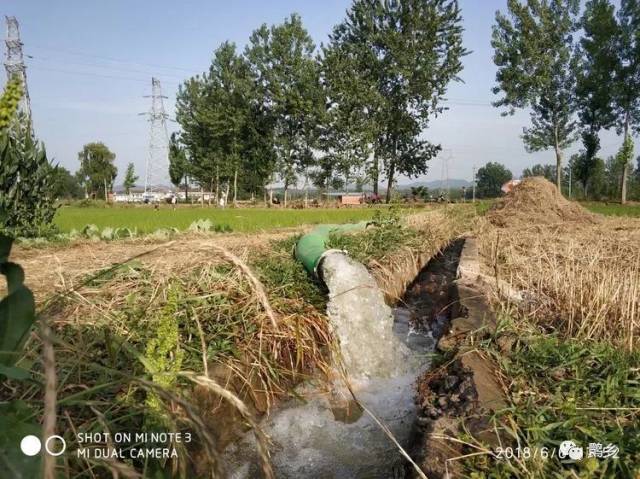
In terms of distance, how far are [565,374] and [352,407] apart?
1392mm

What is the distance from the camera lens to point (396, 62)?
31.2 metres

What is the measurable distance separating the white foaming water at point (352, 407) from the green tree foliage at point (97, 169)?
5999 centimetres

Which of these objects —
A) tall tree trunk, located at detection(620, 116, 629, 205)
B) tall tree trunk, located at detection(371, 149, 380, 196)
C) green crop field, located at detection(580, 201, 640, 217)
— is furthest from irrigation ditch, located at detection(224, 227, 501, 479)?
tall tree trunk, located at detection(371, 149, 380, 196)

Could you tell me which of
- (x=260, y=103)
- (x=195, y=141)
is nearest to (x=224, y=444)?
(x=260, y=103)

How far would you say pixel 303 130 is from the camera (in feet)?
110

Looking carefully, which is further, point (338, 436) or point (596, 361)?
point (338, 436)

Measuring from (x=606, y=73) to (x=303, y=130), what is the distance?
65.9 ft

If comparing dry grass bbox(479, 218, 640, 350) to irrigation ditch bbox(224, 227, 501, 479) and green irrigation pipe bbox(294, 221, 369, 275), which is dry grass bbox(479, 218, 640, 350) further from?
green irrigation pipe bbox(294, 221, 369, 275)

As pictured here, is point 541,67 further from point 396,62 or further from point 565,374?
point 565,374

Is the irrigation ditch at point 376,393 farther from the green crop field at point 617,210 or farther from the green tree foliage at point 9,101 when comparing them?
the green crop field at point 617,210

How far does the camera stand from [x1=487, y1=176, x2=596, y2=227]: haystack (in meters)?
8.16

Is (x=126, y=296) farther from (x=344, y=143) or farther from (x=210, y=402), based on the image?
(x=344, y=143)

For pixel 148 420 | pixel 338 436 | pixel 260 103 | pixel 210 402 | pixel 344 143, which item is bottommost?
pixel 338 436

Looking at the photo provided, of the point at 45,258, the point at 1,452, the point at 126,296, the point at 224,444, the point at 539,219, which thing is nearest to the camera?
the point at 1,452
